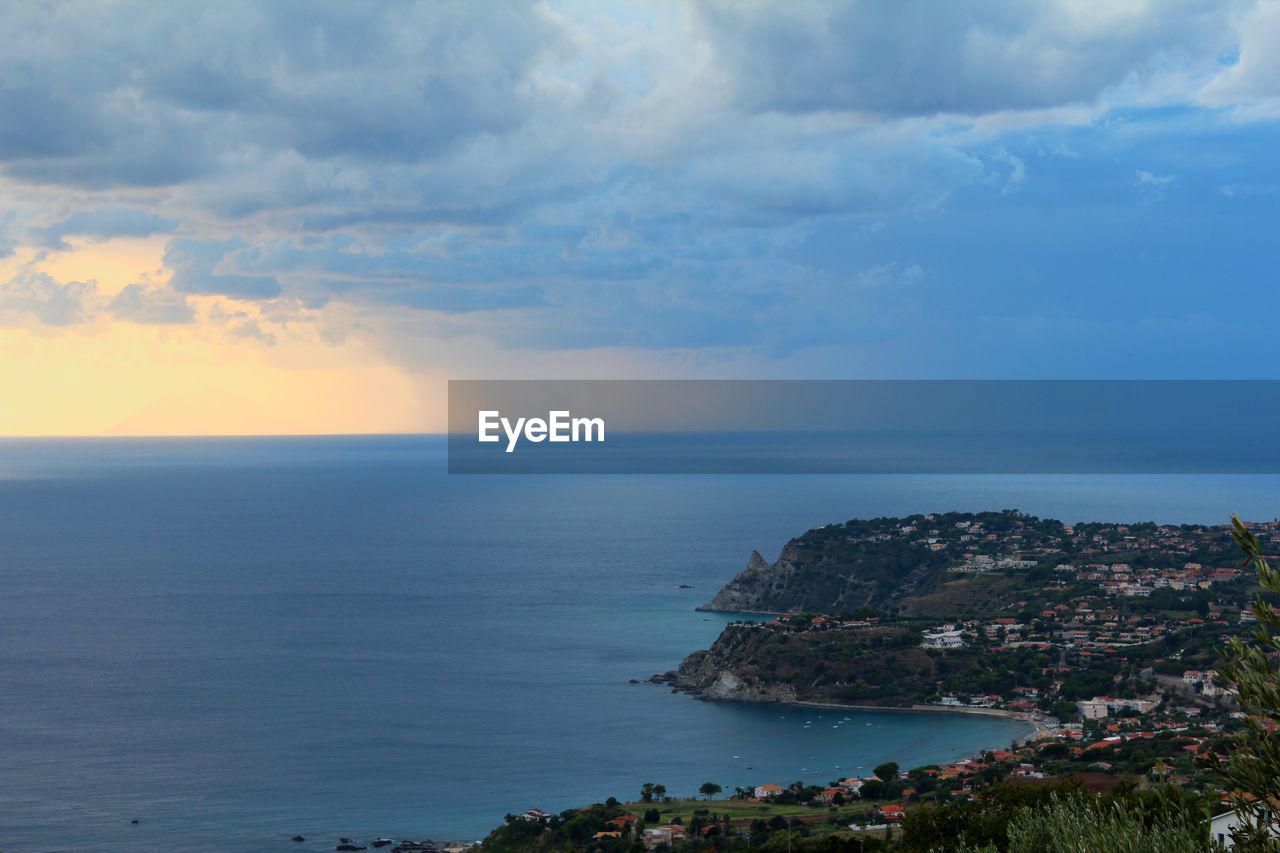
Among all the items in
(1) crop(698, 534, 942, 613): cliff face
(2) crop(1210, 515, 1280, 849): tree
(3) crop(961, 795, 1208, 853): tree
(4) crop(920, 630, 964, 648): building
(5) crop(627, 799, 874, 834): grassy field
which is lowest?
(5) crop(627, 799, 874, 834): grassy field

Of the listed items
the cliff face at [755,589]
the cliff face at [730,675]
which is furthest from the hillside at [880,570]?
the cliff face at [730,675]

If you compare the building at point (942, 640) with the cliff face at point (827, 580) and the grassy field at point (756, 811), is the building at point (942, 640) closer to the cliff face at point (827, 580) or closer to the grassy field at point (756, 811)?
the cliff face at point (827, 580)

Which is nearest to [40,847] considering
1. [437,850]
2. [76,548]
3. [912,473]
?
[437,850]

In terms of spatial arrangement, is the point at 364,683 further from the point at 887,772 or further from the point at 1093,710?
the point at 1093,710

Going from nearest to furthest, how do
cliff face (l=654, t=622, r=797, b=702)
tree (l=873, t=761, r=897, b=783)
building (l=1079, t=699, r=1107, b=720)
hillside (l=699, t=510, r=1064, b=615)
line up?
tree (l=873, t=761, r=897, b=783)
building (l=1079, t=699, r=1107, b=720)
cliff face (l=654, t=622, r=797, b=702)
hillside (l=699, t=510, r=1064, b=615)

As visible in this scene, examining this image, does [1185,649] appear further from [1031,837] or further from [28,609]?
[28,609]

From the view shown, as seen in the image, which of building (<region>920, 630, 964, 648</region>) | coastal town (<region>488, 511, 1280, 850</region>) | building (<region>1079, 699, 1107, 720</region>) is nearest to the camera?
coastal town (<region>488, 511, 1280, 850</region>)

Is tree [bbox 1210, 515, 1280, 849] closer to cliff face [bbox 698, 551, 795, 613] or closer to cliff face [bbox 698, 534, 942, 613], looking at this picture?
cliff face [bbox 698, 534, 942, 613]

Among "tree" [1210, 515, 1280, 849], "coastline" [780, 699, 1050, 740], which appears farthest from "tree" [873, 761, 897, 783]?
"tree" [1210, 515, 1280, 849]
